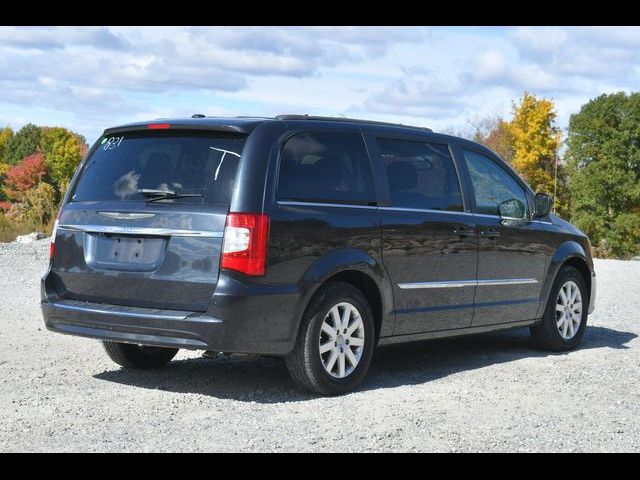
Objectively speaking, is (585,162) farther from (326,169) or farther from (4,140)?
(326,169)

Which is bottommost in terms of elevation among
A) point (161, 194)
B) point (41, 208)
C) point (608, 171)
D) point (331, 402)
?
point (331, 402)

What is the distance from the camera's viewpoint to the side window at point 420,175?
7871mm

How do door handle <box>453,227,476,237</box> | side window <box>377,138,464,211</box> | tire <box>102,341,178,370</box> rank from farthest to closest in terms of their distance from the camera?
1. door handle <box>453,227,476,237</box>
2. tire <box>102,341,178,370</box>
3. side window <box>377,138,464,211</box>

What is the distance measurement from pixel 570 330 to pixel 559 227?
966 millimetres

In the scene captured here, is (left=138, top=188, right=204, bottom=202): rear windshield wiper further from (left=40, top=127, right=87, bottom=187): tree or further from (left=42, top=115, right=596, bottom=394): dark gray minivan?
A: (left=40, top=127, right=87, bottom=187): tree

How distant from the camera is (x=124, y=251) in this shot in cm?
704

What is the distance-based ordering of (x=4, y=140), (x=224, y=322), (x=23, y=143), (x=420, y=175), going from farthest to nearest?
(x=4, y=140)
(x=23, y=143)
(x=420, y=175)
(x=224, y=322)

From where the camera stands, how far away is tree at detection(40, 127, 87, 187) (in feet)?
280

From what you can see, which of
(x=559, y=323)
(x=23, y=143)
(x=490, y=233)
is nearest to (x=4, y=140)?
(x=23, y=143)

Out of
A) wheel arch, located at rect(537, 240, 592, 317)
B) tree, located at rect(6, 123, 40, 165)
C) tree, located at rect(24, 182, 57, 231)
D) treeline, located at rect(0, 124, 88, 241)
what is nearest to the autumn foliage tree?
treeline, located at rect(0, 124, 88, 241)

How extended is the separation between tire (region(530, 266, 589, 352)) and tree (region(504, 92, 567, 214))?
6252 centimetres

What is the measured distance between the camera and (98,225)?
282 inches

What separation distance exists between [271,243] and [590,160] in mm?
66757
